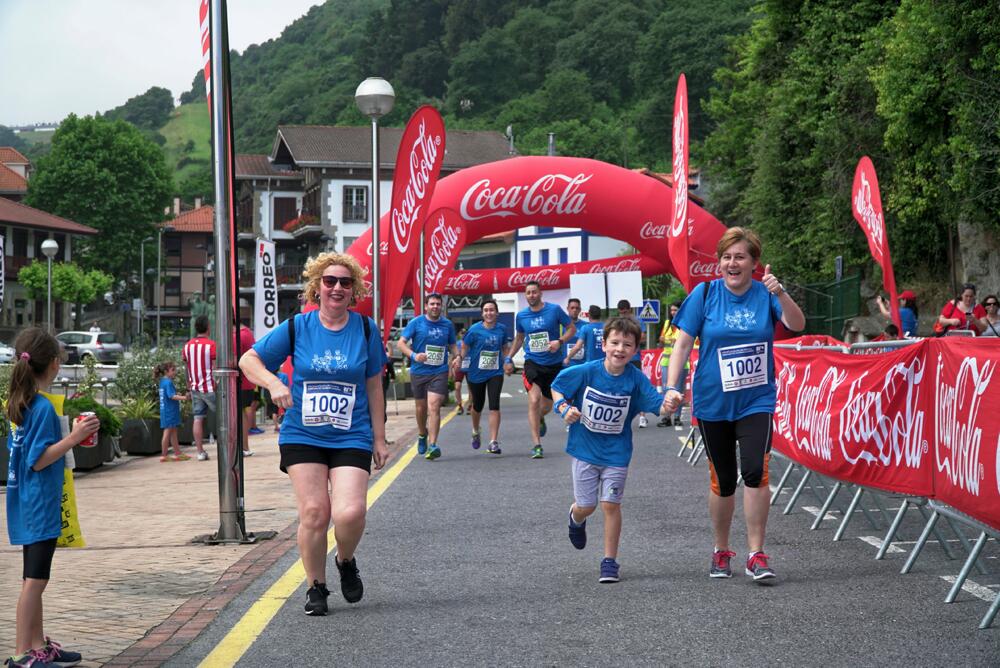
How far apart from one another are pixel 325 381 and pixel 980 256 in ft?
79.3

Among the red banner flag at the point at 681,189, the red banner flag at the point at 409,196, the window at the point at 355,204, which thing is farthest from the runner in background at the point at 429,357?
the window at the point at 355,204

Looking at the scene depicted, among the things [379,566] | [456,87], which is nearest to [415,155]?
[379,566]

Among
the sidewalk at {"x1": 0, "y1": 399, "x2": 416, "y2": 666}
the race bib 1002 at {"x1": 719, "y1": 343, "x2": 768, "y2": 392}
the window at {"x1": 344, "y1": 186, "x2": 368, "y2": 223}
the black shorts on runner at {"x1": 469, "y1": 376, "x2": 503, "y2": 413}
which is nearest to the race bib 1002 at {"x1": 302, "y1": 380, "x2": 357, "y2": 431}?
the sidewalk at {"x1": 0, "y1": 399, "x2": 416, "y2": 666}

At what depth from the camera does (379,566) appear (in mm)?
7633

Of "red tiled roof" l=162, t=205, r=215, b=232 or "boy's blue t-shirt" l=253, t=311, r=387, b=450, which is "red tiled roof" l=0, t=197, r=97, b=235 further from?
"boy's blue t-shirt" l=253, t=311, r=387, b=450

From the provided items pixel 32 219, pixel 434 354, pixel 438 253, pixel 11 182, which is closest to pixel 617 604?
pixel 434 354

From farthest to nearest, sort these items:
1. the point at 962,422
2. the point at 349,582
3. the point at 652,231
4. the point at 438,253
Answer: the point at 652,231 < the point at 438,253 < the point at 962,422 < the point at 349,582

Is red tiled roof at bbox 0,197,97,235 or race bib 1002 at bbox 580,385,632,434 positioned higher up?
red tiled roof at bbox 0,197,97,235

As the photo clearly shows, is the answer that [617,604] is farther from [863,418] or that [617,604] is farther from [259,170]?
[259,170]

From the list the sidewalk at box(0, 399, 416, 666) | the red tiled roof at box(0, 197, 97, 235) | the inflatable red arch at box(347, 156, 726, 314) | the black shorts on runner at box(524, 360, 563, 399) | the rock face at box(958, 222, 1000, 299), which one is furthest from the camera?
the red tiled roof at box(0, 197, 97, 235)

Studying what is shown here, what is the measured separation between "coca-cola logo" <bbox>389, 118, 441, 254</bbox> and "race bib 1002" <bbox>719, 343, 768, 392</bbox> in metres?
10.1

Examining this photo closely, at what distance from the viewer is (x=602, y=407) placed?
7258 millimetres

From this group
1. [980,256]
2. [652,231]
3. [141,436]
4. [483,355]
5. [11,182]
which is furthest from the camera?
[11,182]

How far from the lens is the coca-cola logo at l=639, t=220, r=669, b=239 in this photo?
26.7 m
